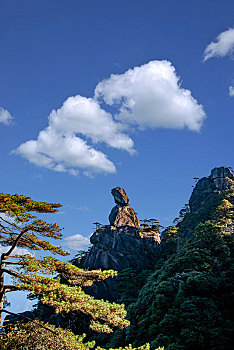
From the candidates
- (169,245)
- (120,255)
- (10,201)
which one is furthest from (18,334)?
(169,245)

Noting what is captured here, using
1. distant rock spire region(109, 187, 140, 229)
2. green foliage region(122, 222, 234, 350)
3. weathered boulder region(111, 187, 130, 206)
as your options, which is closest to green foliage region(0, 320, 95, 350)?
green foliage region(122, 222, 234, 350)

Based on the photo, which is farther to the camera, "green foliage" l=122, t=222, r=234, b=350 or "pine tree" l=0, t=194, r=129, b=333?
"green foliage" l=122, t=222, r=234, b=350

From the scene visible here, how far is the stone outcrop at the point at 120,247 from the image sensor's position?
44.2 metres

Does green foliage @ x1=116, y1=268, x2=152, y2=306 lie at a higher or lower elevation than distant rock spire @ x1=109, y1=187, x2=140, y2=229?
lower

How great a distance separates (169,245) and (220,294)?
106 feet

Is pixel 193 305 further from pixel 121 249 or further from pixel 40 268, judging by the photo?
pixel 121 249

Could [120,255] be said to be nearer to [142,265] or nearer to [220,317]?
[142,265]

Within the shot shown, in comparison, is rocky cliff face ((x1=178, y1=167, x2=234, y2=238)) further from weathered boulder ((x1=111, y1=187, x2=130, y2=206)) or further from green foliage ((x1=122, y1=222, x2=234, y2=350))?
green foliage ((x1=122, y1=222, x2=234, y2=350))

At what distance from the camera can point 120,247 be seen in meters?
47.1

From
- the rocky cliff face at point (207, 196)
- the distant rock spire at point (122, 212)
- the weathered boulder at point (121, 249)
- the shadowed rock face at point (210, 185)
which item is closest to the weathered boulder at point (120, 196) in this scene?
the distant rock spire at point (122, 212)

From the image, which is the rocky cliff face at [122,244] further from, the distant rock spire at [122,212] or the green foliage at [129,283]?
the green foliage at [129,283]

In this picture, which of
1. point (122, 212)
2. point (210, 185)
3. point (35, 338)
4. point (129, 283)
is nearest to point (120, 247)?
point (129, 283)

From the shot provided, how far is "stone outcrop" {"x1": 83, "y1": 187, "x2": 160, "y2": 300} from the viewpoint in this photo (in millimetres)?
44219

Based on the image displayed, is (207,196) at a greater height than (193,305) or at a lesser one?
greater
